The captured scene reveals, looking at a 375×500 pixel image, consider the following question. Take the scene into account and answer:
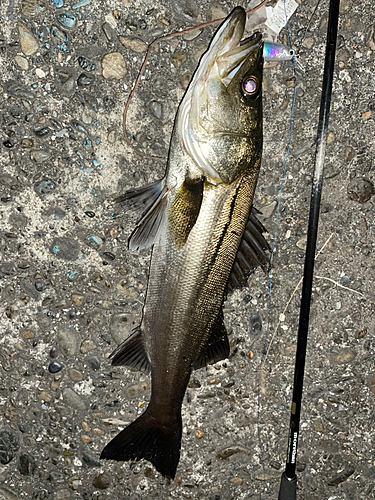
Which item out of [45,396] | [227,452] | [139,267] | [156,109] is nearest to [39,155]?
[156,109]

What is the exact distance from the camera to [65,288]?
2.33m

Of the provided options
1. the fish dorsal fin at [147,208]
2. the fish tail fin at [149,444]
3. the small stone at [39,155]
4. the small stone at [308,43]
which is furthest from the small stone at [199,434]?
the small stone at [308,43]

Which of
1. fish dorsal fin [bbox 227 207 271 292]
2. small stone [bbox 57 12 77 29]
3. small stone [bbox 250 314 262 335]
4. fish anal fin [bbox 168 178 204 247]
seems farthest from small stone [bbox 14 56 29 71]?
small stone [bbox 250 314 262 335]

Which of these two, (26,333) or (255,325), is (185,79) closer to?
(255,325)

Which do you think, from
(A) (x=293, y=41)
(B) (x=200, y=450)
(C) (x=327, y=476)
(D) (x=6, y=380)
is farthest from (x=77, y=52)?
(C) (x=327, y=476)

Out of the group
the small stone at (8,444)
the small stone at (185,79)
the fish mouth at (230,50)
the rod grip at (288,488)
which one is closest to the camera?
the fish mouth at (230,50)

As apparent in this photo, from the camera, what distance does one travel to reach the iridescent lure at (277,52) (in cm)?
217

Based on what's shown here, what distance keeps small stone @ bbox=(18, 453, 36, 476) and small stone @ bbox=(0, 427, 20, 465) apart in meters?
0.06

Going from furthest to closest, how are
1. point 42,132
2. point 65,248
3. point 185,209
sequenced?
point 65,248 < point 42,132 < point 185,209

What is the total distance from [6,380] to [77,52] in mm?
1881

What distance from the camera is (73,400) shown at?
2402 millimetres

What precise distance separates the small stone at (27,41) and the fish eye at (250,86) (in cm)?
113

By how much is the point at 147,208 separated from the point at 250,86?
0.75 m

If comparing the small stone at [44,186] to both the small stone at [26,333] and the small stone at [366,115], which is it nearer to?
the small stone at [26,333]
